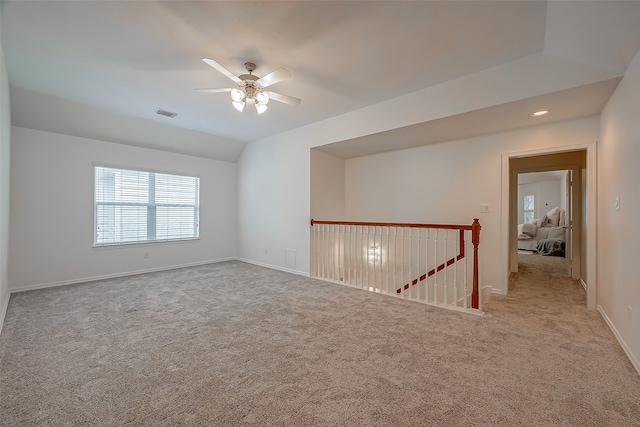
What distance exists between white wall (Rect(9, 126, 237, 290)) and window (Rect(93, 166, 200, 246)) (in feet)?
0.45

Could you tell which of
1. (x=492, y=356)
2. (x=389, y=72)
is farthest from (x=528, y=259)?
(x=389, y=72)

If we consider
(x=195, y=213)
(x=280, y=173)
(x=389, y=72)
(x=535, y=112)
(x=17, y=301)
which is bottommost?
(x=17, y=301)

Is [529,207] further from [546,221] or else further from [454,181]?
[454,181]

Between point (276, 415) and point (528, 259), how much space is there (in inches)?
298

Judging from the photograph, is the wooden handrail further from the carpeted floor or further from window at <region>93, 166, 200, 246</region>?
window at <region>93, 166, 200, 246</region>

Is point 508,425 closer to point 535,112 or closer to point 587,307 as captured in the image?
point 587,307

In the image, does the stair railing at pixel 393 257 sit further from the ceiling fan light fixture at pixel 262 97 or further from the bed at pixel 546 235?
the bed at pixel 546 235

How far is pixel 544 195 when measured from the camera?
9.62 meters

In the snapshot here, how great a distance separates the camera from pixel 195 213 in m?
5.88

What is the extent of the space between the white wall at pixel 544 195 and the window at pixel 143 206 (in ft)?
36.9

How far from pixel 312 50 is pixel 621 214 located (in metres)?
3.15

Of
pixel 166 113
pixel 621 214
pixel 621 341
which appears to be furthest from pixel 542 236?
pixel 166 113

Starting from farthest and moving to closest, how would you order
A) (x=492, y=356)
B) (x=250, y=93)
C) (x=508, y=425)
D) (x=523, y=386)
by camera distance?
1. (x=250, y=93)
2. (x=492, y=356)
3. (x=523, y=386)
4. (x=508, y=425)

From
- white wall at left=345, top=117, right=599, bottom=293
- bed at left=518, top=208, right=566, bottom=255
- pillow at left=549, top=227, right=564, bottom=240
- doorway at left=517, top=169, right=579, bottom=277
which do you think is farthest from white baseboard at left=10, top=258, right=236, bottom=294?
pillow at left=549, top=227, right=564, bottom=240
